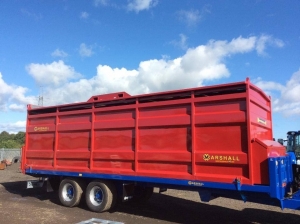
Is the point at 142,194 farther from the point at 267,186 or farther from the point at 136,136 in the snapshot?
the point at 267,186

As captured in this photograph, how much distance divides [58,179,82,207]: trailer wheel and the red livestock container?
353 millimetres

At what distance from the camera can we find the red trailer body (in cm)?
639

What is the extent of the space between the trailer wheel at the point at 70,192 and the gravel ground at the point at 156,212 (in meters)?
0.21

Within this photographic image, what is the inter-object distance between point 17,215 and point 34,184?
2.59 metres

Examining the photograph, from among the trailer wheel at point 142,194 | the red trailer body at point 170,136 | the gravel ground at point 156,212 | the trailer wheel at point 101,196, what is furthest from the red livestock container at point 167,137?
the trailer wheel at point 142,194

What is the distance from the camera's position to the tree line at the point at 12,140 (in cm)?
4634

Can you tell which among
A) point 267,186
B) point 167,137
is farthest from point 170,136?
point 267,186

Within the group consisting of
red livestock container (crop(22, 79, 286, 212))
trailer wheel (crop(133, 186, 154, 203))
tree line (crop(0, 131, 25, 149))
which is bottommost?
trailer wheel (crop(133, 186, 154, 203))

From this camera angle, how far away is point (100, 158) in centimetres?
855

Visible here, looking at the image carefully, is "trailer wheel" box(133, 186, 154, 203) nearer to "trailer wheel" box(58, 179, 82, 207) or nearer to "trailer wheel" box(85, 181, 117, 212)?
"trailer wheel" box(85, 181, 117, 212)

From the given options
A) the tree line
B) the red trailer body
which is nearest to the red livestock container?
the red trailer body

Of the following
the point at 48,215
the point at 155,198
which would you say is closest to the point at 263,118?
the point at 155,198

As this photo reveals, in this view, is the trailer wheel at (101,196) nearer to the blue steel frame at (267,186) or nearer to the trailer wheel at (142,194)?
the blue steel frame at (267,186)

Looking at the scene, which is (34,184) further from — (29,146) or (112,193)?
(112,193)
